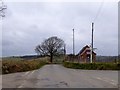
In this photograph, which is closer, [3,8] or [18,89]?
[18,89]

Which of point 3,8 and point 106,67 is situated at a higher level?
point 3,8

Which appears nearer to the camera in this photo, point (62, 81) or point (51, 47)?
point (62, 81)

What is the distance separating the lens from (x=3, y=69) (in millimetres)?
41656

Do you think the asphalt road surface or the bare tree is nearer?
the asphalt road surface

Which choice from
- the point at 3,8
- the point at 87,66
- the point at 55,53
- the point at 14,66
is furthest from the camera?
the point at 55,53

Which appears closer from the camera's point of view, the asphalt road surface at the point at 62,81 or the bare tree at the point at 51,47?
the asphalt road surface at the point at 62,81

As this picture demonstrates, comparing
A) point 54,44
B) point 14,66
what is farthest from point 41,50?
point 14,66

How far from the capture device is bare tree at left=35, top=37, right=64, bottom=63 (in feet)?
431

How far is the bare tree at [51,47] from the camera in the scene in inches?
5167

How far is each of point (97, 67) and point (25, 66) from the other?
1241 centimetres

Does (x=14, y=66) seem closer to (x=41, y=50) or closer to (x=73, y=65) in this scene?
(x=73, y=65)

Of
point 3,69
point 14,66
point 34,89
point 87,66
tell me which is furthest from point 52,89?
point 87,66

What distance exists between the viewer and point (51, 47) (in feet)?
432

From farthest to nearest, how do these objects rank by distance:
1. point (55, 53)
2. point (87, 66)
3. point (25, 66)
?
point (55, 53)
point (87, 66)
point (25, 66)
